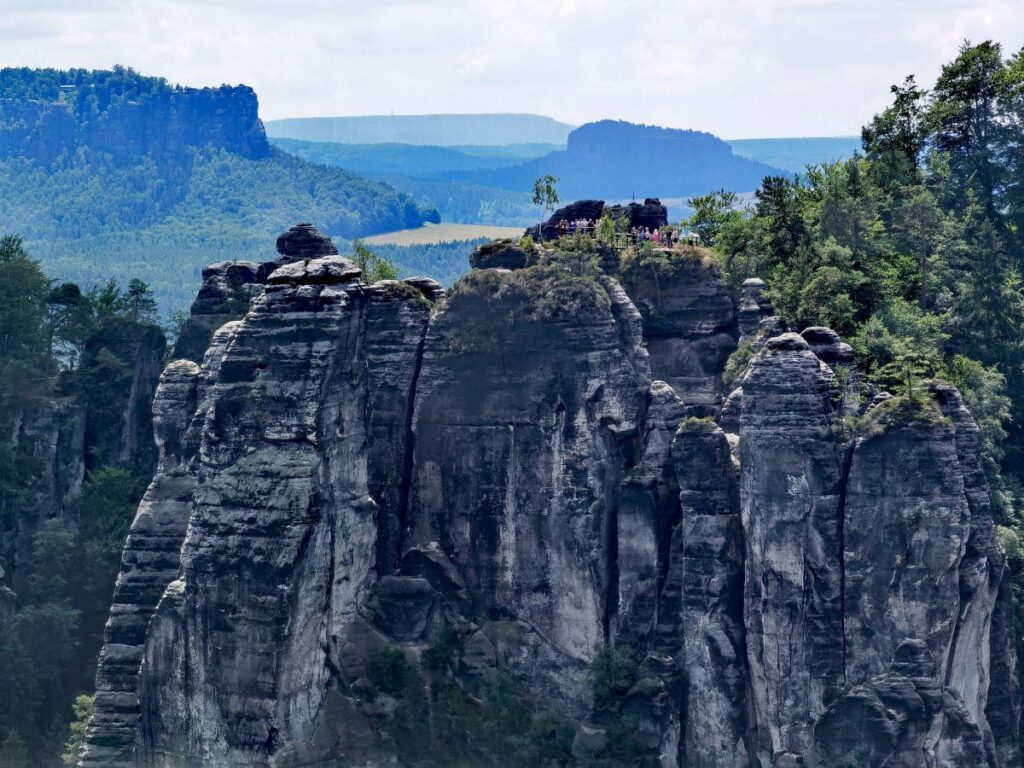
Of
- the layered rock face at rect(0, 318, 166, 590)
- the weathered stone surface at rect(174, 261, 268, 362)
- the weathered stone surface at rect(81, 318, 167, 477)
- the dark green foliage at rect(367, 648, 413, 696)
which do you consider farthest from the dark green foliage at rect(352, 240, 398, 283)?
the dark green foliage at rect(367, 648, 413, 696)

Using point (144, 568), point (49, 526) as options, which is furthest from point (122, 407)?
point (144, 568)

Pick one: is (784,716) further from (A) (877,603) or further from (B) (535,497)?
(B) (535,497)

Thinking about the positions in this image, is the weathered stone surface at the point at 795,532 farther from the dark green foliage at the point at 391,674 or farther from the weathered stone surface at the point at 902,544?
the dark green foliage at the point at 391,674

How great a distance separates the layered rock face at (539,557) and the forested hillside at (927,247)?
4.38 meters

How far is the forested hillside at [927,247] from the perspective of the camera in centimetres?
6600

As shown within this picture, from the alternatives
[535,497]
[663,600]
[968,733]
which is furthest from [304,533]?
[968,733]

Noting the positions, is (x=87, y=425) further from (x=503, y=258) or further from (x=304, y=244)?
(x=503, y=258)

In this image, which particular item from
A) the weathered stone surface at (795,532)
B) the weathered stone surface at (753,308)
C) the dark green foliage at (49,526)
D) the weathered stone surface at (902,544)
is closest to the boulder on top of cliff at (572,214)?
the weathered stone surface at (753,308)

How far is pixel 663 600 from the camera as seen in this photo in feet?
196

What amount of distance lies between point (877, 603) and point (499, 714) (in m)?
13.0

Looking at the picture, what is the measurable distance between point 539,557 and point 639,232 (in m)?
16.5

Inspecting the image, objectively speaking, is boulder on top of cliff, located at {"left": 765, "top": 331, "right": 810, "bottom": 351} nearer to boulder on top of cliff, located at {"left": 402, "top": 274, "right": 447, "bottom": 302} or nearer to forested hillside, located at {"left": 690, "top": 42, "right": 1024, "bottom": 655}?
forested hillside, located at {"left": 690, "top": 42, "right": 1024, "bottom": 655}

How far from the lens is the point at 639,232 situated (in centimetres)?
7212

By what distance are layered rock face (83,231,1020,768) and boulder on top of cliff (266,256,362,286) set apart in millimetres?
96
